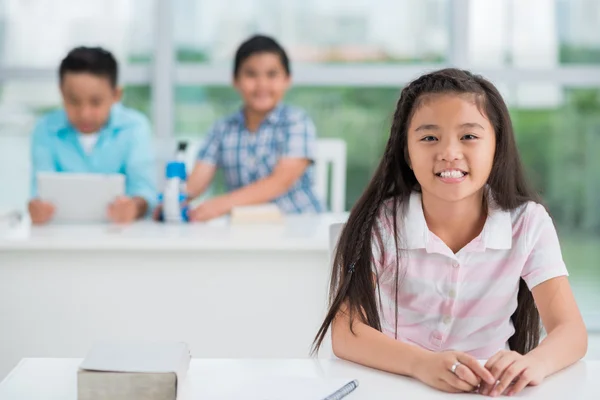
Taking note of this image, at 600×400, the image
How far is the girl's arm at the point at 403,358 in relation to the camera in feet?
4.08

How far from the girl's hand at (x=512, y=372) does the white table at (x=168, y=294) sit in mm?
1225

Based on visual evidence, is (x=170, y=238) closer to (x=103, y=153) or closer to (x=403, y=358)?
(x=103, y=153)

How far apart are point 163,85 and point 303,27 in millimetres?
698

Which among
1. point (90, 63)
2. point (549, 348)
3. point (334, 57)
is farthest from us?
point (334, 57)

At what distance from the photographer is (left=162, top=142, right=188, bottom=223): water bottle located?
2.81m

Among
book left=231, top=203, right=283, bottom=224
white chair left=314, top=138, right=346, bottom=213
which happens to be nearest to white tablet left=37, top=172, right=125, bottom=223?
book left=231, top=203, right=283, bottom=224

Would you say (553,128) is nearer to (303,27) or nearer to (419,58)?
(419,58)

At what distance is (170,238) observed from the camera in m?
2.51

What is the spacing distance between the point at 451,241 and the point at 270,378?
54 cm

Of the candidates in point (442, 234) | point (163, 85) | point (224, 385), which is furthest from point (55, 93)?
point (224, 385)

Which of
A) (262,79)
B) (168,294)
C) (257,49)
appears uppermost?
(257,49)

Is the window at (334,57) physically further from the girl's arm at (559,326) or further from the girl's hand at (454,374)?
the girl's hand at (454,374)

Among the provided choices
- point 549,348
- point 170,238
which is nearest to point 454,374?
point 549,348

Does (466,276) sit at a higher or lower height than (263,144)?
lower
